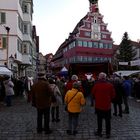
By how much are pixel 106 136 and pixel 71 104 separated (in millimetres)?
1419

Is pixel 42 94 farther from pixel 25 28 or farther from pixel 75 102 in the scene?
pixel 25 28

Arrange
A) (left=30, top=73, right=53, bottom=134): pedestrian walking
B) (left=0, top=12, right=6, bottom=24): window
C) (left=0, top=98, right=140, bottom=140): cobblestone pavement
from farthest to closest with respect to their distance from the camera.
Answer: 1. (left=0, top=12, right=6, bottom=24): window
2. (left=30, top=73, right=53, bottom=134): pedestrian walking
3. (left=0, top=98, right=140, bottom=140): cobblestone pavement

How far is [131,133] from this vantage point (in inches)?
475

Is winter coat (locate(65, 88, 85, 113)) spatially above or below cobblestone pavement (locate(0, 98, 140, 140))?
above

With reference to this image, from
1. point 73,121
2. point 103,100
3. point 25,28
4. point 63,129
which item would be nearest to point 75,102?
point 73,121

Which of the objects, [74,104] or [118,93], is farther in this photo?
[118,93]

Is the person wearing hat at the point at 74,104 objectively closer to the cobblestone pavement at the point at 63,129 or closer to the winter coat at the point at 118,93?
the cobblestone pavement at the point at 63,129

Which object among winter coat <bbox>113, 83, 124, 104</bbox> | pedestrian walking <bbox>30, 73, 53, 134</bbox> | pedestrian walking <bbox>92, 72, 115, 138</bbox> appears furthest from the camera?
winter coat <bbox>113, 83, 124, 104</bbox>

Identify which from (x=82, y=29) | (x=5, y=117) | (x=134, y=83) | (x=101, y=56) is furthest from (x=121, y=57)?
(x=5, y=117)

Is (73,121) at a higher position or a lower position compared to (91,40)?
lower

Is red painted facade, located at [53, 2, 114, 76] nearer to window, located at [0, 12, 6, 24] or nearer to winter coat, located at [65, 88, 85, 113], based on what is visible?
window, located at [0, 12, 6, 24]

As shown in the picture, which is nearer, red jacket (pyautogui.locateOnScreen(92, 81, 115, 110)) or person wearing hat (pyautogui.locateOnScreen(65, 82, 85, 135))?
red jacket (pyautogui.locateOnScreen(92, 81, 115, 110))

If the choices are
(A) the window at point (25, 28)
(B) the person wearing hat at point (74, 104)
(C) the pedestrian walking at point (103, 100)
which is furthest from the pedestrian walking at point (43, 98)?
(A) the window at point (25, 28)

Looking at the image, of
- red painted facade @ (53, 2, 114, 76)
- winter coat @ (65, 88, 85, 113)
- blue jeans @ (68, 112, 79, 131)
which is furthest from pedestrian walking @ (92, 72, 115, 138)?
red painted facade @ (53, 2, 114, 76)
